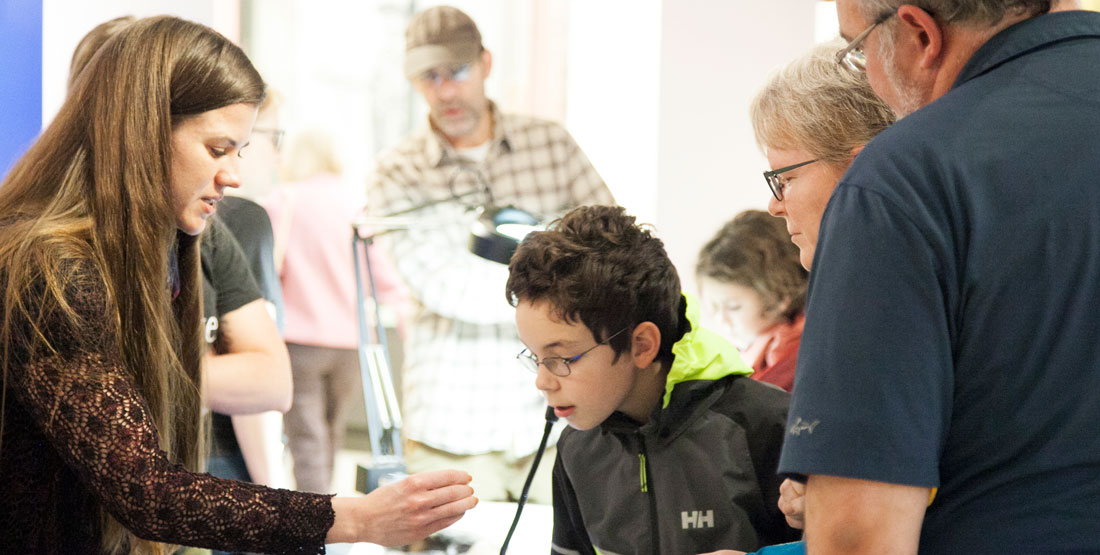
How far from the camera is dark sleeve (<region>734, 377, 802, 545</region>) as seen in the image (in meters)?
1.58

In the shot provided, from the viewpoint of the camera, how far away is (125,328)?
1353 millimetres

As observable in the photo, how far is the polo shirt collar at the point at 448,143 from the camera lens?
11.7 feet

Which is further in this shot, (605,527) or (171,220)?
(605,527)

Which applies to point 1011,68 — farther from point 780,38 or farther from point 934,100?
point 780,38

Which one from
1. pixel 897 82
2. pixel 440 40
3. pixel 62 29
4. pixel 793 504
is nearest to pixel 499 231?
pixel 793 504

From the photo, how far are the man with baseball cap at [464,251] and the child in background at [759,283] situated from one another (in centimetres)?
89

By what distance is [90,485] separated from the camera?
4.05 ft

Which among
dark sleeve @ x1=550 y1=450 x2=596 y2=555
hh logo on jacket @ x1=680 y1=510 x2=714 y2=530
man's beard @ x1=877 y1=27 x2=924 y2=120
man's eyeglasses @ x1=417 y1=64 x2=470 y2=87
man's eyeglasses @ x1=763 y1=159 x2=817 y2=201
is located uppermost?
man's beard @ x1=877 y1=27 x2=924 y2=120

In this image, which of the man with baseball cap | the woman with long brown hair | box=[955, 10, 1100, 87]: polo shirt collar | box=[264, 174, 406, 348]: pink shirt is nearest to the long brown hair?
the woman with long brown hair

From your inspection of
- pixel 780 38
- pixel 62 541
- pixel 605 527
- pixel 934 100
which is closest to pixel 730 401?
pixel 605 527

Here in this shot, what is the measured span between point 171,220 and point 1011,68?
1.06 meters

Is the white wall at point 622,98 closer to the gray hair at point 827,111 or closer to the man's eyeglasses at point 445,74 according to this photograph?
the man's eyeglasses at point 445,74

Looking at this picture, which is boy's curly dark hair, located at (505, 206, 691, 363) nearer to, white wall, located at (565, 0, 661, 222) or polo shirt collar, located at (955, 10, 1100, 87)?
polo shirt collar, located at (955, 10, 1100, 87)

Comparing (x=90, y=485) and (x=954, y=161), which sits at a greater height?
(x=954, y=161)
